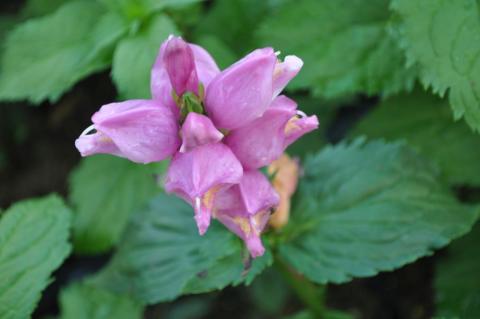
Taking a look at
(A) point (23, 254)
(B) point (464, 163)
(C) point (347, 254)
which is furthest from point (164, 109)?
(B) point (464, 163)

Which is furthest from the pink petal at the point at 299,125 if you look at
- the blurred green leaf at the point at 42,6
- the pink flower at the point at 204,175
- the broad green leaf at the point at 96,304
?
the blurred green leaf at the point at 42,6

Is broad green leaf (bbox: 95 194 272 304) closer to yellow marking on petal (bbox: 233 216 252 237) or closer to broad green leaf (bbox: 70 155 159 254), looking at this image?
yellow marking on petal (bbox: 233 216 252 237)

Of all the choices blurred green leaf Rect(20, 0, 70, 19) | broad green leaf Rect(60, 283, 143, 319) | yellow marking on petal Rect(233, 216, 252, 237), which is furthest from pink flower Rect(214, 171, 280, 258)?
blurred green leaf Rect(20, 0, 70, 19)

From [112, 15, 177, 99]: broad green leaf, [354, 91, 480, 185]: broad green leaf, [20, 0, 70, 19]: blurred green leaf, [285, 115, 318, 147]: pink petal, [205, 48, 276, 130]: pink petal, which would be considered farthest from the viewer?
[20, 0, 70, 19]: blurred green leaf

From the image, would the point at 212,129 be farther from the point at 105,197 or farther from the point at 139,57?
the point at 105,197

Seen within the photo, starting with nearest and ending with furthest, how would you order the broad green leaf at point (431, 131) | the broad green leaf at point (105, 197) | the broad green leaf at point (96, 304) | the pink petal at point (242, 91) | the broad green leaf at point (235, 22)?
the pink petal at point (242, 91) < the broad green leaf at point (96, 304) < the broad green leaf at point (431, 131) < the broad green leaf at point (105, 197) < the broad green leaf at point (235, 22)

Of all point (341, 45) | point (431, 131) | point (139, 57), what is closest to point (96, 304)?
point (139, 57)

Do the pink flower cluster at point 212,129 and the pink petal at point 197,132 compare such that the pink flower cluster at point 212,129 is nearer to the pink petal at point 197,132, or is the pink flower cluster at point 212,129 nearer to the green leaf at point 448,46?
the pink petal at point 197,132
